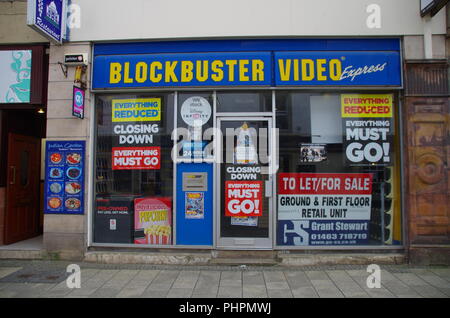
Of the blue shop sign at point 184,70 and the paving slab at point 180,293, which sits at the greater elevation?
the blue shop sign at point 184,70

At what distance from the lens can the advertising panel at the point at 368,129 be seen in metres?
6.40

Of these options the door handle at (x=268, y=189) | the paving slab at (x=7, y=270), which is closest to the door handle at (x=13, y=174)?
the paving slab at (x=7, y=270)

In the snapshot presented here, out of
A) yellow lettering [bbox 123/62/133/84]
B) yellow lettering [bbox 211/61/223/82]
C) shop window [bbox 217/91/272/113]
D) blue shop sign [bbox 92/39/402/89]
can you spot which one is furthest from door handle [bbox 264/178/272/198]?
yellow lettering [bbox 123/62/133/84]

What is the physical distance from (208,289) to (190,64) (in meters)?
4.21

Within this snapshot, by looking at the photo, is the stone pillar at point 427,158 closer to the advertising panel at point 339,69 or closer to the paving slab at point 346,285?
the advertising panel at point 339,69

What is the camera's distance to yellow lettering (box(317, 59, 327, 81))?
632 centimetres

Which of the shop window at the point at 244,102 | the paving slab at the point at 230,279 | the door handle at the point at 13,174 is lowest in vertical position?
the paving slab at the point at 230,279

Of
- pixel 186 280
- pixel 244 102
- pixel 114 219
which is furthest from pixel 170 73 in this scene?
pixel 186 280

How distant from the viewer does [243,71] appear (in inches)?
251

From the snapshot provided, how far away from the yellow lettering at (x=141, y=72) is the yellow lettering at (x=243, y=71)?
1.92 metres

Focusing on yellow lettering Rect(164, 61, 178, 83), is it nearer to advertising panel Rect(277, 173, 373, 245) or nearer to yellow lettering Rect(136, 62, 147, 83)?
yellow lettering Rect(136, 62, 147, 83)

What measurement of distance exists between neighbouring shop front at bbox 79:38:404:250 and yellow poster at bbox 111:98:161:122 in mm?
46

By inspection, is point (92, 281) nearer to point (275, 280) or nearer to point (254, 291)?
point (254, 291)

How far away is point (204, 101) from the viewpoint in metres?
6.56
